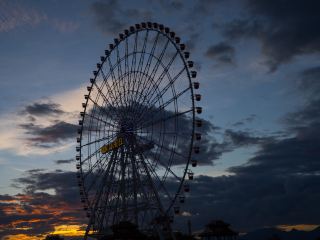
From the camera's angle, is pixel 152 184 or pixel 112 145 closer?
pixel 152 184

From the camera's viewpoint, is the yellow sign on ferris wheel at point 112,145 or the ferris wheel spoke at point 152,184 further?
the yellow sign on ferris wheel at point 112,145

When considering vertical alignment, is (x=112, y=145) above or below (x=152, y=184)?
above

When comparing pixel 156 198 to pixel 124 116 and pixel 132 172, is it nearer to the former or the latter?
pixel 132 172

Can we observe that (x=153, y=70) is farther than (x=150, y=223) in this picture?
Yes

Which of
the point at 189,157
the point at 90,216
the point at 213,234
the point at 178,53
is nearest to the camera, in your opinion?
the point at 189,157

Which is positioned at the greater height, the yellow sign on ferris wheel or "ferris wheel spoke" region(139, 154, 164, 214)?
the yellow sign on ferris wheel

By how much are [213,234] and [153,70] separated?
143 feet

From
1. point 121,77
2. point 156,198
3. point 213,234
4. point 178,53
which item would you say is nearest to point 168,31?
point 178,53

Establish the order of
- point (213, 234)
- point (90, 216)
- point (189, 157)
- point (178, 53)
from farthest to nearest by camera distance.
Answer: point (213, 234), point (90, 216), point (178, 53), point (189, 157)

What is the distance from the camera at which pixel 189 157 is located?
45938 mm

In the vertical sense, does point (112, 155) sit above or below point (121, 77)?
below

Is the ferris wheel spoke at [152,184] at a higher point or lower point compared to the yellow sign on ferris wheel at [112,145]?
lower

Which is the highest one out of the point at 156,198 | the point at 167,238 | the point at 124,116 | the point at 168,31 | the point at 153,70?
the point at 168,31

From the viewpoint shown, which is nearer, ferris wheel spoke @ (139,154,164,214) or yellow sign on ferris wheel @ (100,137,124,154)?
ferris wheel spoke @ (139,154,164,214)
